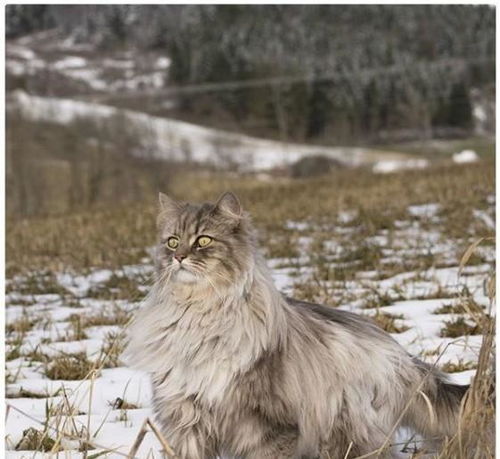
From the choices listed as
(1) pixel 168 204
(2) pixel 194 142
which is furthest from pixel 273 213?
(2) pixel 194 142

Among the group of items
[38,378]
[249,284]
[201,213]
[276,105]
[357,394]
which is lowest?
[38,378]

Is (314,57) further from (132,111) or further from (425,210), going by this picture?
(425,210)

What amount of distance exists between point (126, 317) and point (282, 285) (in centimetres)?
181

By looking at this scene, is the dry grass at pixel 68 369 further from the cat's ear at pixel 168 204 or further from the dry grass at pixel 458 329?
the dry grass at pixel 458 329

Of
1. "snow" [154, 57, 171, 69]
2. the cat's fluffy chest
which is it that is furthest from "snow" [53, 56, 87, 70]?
the cat's fluffy chest

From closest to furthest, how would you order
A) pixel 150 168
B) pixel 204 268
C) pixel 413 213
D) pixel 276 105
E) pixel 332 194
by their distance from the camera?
1. pixel 204 268
2. pixel 413 213
3. pixel 332 194
4. pixel 150 168
5. pixel 276 105

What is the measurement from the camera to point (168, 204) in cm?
379

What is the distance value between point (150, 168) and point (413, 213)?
510 inches

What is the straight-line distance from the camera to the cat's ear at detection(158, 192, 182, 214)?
3.75 m

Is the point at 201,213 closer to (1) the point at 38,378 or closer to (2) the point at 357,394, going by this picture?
(2) the point at 357,394

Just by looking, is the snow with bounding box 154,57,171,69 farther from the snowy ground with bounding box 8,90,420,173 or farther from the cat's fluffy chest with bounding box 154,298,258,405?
the cat's fluffy chest with bounding box 154,298,258,405

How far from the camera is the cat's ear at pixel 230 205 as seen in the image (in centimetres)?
361

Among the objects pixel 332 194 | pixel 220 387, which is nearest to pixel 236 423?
pixel 220 387

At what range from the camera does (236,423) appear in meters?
3.32
